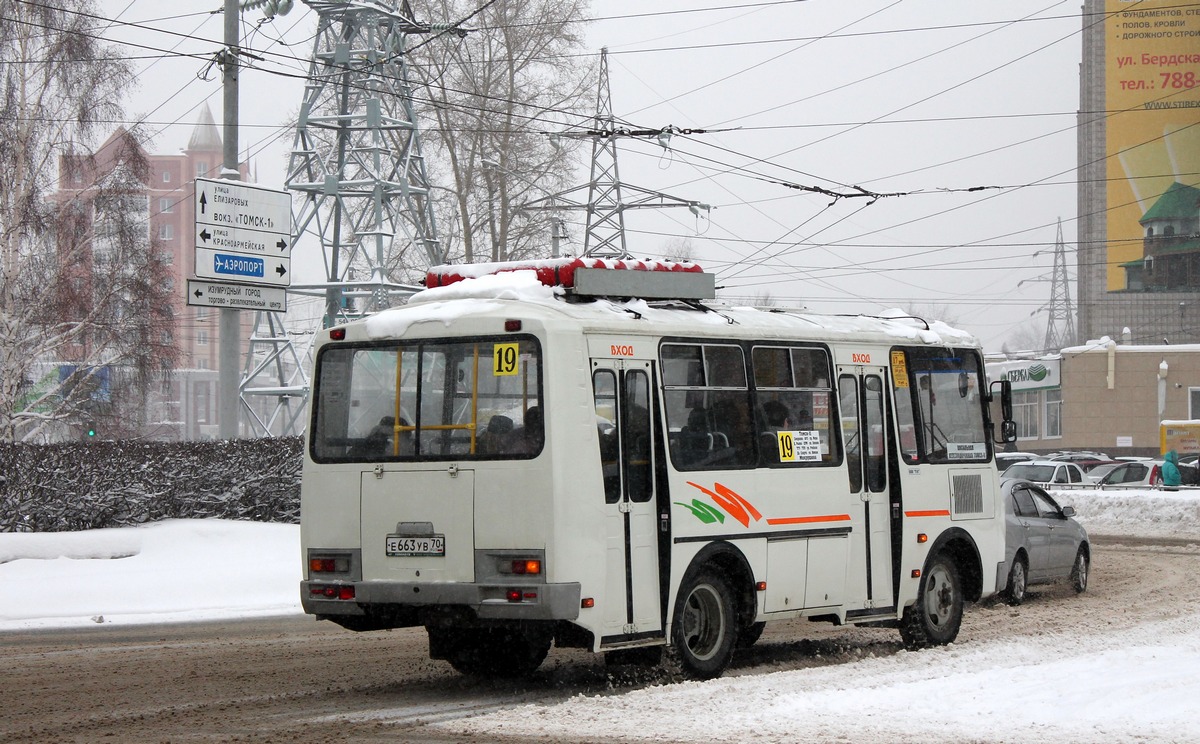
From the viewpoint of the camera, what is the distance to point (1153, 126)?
91062 millimetres

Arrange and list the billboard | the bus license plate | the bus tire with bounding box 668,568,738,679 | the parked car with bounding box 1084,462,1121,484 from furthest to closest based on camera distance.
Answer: the billboard → the parked car with bounding box 1084,462,1121,484 → the bus tire with bounding box 668,568,738,679 → the bus license plate

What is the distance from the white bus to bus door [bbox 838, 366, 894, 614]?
0.03m

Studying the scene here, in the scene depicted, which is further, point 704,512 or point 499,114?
point 499,114

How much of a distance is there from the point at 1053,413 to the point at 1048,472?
127 feet

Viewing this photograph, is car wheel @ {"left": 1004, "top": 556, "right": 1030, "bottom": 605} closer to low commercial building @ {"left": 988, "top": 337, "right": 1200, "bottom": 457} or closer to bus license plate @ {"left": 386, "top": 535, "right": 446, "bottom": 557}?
bus license plate @ {"left": 386, "top": 535, "right": 446, "bottom": 557}

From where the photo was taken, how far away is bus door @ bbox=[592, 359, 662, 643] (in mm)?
10367

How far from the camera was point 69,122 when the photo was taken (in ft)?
112

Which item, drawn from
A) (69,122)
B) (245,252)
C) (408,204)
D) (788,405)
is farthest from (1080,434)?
(788,405)

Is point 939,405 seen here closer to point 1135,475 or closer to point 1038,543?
point 1038,543

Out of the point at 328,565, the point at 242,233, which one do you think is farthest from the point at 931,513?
the point at 242,233

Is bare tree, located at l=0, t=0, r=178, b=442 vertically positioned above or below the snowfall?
above

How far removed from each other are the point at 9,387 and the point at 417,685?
23274 mm

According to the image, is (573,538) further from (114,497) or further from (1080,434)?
(1080,434)

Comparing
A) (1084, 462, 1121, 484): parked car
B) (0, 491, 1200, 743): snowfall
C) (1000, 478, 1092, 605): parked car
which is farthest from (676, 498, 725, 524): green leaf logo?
(1084, 462, 1121, 484): parked car
